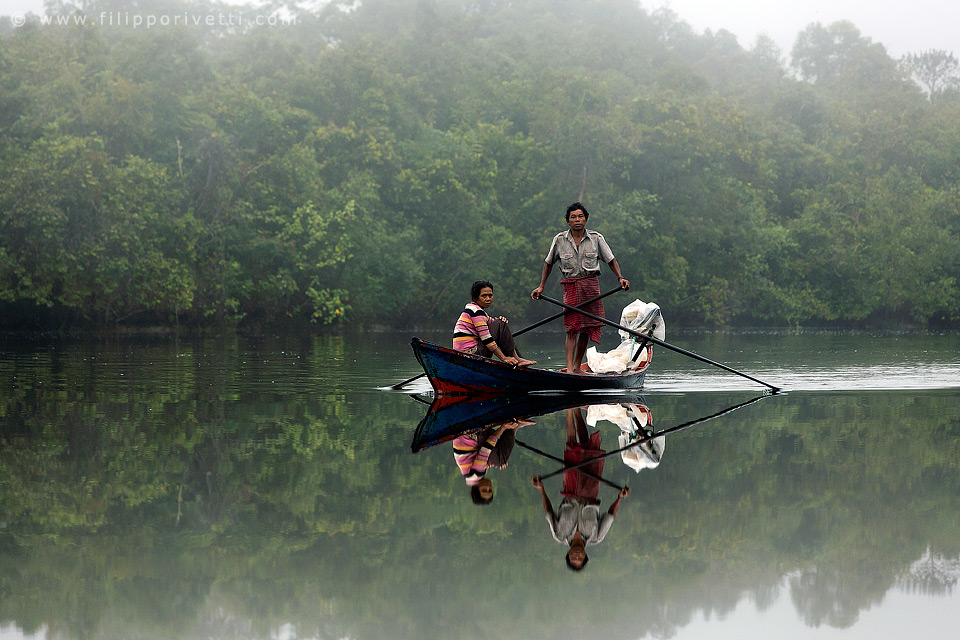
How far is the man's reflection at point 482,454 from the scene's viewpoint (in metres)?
5.57

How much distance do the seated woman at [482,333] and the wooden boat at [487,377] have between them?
0.71 ft

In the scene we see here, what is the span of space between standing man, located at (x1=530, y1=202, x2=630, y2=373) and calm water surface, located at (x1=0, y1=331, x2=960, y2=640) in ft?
7.65

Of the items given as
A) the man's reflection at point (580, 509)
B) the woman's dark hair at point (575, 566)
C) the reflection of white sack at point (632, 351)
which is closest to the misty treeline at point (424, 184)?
the reflection of white sack at point (632, 351)

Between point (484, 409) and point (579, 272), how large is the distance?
2.26 m

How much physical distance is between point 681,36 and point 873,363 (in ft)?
217

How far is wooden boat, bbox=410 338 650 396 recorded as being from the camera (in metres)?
10.2

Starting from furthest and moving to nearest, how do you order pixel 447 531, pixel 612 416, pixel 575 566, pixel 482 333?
pixel 482 333, pixel 612 416, pixel 447 531, pixel 575 566

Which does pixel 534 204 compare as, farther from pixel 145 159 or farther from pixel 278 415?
pixel 278 415

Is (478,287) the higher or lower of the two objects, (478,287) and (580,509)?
the higher

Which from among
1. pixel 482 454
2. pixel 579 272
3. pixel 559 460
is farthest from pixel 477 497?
pixel 579 272

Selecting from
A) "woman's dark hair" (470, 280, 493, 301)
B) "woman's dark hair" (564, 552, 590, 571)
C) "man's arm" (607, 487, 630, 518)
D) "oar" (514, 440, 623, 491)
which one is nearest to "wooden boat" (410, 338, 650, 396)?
"woman's dark hair" (470, 280, 493, 301)

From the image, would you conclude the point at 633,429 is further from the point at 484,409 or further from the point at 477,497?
the point at 477,497

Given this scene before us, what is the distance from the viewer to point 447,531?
15.2 feet

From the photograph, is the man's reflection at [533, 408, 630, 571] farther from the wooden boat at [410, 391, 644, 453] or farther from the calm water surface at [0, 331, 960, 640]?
the wooden boat at [410, 391, 644, 453]
